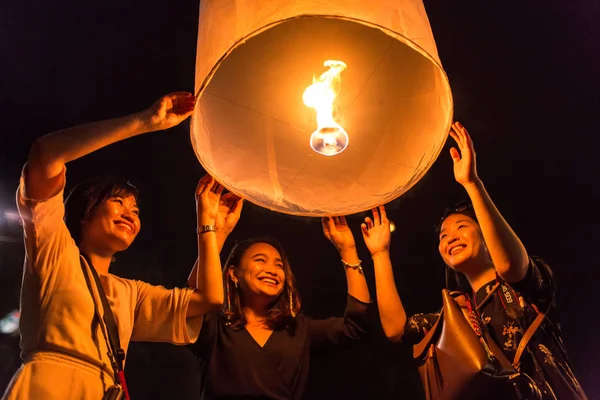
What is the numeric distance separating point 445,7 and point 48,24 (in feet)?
7.28

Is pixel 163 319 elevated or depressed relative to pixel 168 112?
depressed

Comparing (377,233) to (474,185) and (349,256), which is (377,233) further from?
(474,185)

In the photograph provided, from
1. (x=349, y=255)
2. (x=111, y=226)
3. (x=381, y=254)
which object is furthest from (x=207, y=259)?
(x=381, y=254)

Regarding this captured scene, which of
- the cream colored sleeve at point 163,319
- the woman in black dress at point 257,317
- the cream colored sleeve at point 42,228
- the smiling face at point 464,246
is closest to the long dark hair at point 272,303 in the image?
the woman in black dress at point 257,317

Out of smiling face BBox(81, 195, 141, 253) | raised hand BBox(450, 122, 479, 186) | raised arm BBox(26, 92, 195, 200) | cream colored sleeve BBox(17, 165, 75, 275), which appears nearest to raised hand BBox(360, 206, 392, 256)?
raised hand BBox(450, 122, 479, 186)

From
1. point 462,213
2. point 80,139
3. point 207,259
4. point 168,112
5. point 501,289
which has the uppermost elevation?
point 168,112

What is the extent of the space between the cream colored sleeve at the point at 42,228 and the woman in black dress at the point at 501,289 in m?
1.37

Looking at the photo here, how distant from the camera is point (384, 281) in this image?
2.38m

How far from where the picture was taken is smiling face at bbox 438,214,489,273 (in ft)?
7.47

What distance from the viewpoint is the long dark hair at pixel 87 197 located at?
2018 mm

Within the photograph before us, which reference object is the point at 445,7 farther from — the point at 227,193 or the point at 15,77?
the point at 15,77

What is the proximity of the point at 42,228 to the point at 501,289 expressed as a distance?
1.70 metres

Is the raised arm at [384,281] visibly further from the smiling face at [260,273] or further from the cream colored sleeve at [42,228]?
the cream colored sleeve at [42,228]

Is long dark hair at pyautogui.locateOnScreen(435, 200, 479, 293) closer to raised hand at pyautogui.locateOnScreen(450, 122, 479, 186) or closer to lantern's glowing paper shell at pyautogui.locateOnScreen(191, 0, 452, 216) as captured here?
raised hand at pyautogui.locateOnScreen(450, 122, 479, 186)
